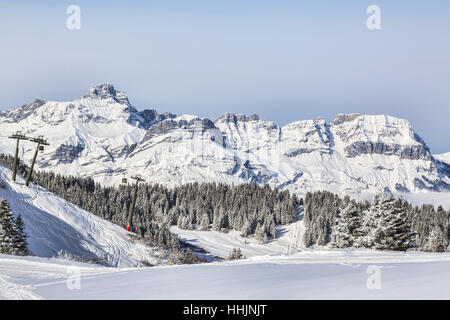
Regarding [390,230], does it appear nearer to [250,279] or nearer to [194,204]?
[250,279]

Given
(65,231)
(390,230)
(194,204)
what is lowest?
(194,204)

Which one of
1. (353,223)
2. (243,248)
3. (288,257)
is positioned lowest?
(243,248)

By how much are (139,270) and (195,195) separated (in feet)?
485

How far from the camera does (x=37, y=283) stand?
44.7 ft

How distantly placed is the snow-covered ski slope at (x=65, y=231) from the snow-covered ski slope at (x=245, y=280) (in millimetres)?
29308

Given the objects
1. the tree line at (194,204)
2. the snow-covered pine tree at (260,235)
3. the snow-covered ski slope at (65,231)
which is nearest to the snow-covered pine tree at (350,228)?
the snow-covered ski slope at (65,231)

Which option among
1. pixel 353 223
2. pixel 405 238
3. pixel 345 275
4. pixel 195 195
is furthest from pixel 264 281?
pixel 195 195

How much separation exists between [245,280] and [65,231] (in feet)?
138

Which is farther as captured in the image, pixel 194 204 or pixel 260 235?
pixel 194 204

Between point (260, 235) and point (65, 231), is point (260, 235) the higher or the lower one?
the lower one

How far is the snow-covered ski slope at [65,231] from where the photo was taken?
46406 millimetres

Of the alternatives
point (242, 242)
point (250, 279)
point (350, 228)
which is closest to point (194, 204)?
point (242, 242)

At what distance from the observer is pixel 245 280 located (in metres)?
13.4

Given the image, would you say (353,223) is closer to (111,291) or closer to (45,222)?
(45,222)
